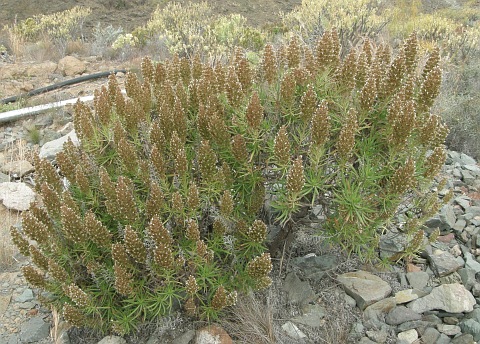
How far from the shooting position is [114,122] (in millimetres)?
3215

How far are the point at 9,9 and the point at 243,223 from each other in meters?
23.6

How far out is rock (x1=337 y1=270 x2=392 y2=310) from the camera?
337 cm

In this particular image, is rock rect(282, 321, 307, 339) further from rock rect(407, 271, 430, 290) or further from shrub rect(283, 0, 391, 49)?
shrub rect(283, 0, 391, 49)

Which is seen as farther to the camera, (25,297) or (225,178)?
(25,297)

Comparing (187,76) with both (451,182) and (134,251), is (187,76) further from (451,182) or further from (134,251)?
(451,182)

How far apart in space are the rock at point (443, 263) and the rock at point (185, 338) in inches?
73.5

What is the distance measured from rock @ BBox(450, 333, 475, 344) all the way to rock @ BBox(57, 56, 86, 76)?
9257 millimetres

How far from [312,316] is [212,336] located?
717mm

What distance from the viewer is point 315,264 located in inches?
146

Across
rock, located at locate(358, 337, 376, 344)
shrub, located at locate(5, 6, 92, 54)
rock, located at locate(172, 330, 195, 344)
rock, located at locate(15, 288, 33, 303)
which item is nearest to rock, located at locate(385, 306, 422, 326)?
rock, located at locate(358, 337, 376, 344)

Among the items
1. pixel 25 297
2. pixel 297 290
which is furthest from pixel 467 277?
pixel 25 297

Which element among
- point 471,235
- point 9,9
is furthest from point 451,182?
point 9,9

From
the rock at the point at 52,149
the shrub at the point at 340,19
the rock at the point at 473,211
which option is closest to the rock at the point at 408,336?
the rock at the point at 473,211

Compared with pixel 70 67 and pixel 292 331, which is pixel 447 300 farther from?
pixel 70 67
